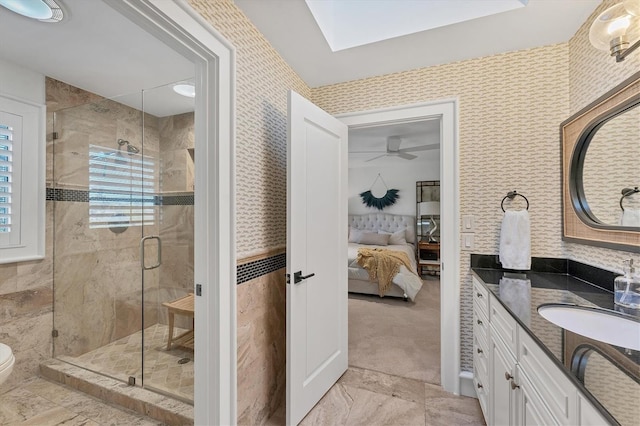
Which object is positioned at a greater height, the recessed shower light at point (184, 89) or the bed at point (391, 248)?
the recessed shower light at point (184, 89)

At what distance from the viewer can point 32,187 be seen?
90.4 inches

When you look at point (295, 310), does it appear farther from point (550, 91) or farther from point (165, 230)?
point (550, 91)

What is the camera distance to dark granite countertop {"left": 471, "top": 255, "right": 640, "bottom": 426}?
0.60 m

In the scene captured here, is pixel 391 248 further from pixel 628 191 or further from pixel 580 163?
pixel 628 191

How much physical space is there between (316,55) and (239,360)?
1.91m

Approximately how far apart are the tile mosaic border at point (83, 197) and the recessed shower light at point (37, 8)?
4.73 ft

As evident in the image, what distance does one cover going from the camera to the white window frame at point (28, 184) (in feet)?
7.09

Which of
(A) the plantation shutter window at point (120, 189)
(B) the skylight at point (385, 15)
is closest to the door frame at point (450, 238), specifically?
(B) the skylight at point (385, 15)

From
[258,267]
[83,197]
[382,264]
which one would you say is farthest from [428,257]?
[83,197]

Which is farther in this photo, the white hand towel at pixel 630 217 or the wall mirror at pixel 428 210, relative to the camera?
the wall mirror at pixel 428 210

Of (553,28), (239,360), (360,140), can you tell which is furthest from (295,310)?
(360,140)

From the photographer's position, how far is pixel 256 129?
5.50ft

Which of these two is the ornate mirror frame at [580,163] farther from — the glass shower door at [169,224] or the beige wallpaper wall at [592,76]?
the glass shower door at [169,224]

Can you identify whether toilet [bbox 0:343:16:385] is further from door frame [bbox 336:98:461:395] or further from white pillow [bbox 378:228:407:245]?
white pillow [bbox 378:228:407:245]
